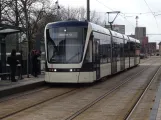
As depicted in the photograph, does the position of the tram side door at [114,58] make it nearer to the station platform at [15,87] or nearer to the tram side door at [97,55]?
the tram side door at [97,55]

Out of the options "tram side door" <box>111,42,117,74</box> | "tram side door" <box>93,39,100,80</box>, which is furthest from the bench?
"tram side door" <box>111,42,117,74</box>

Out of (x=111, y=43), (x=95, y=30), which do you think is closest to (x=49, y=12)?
(x=111, y=43)

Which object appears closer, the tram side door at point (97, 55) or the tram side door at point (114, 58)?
the tram side door at point (97, 55)

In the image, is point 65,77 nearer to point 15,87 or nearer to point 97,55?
point 97,55

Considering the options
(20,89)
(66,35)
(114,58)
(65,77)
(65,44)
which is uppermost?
(66,35)

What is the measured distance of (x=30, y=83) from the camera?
61.2 ft

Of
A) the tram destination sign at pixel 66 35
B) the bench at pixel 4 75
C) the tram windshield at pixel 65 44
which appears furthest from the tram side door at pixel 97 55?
the bench at pixel 4 75

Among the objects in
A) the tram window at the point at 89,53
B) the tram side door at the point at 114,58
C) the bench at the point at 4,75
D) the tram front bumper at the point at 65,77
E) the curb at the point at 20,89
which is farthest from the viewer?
the tram side door at the point at 114,58

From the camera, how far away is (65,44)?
19.0 metres

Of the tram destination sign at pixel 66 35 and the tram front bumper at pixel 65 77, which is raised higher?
the tram destination sign at pixel 66 35

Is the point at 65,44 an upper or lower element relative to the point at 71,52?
upper

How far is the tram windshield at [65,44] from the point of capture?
18844 mm

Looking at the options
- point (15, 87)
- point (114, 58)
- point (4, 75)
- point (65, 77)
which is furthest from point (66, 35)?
point (114, 58)

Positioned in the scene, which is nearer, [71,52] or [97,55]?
[71,52]
